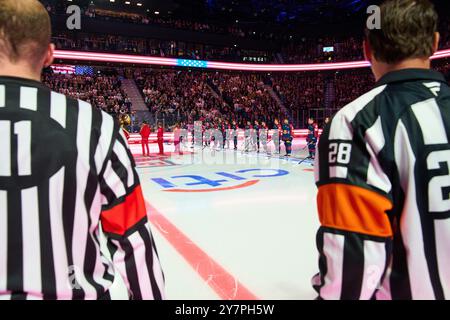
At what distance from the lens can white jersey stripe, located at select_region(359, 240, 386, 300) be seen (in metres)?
0.96

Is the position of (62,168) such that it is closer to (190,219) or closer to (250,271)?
(250,271)

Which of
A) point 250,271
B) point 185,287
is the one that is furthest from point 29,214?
point 250,271

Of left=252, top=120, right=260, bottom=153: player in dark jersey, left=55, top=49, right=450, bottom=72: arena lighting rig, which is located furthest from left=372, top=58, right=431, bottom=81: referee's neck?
left=55, top=49, right=450, bottom=72: arena lighting rig

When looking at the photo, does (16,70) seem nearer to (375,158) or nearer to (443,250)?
(375,158)

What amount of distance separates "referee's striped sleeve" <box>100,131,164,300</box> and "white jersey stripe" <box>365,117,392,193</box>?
0.74m

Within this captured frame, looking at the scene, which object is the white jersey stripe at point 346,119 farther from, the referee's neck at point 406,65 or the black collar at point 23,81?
the black collar at point 23,81

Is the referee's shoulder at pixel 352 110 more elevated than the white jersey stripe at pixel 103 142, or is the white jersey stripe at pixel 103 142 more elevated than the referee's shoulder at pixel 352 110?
the referee's shoulder at pixel 352 110

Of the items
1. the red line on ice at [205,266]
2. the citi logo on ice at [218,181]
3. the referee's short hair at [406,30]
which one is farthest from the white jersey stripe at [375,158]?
the citi logo on ice at [218,181]

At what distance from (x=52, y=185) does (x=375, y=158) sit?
0.96m

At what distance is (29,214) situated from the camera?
3.29 feet

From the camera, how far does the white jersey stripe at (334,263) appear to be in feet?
3.22

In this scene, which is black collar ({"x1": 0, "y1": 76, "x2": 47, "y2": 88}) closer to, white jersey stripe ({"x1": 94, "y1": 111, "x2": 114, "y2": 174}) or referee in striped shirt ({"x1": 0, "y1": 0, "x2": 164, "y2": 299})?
referee in striped shirt ({"x1": 0, "y1": 0, "x2": 164, "y2": 299})

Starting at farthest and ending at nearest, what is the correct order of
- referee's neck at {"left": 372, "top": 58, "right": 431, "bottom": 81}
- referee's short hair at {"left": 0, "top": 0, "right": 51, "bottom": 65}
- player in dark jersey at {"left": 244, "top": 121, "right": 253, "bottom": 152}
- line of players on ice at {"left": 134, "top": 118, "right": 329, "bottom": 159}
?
player in dark jersey at {"left": 244, "top": 121, "right": 253, "bottom": 152} → line of players on ice at {"left": 134, "top": 118, "right": 329, "bottom": 159} → referee's neck at {"left": 372, "top": 58, "right": 431, "bottom": 81} → referee's short hair at {"left": 0, "top": 0, "right": 51, "bottom": 65}
